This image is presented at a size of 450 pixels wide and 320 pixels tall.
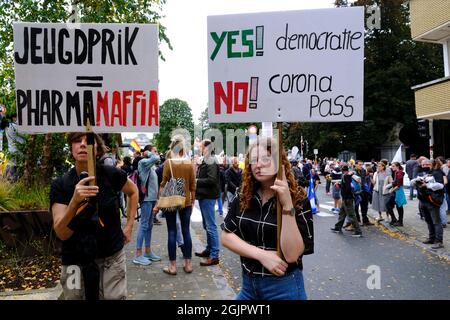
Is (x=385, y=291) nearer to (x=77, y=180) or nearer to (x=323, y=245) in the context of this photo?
(x=323, y=245)

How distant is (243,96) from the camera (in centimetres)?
307

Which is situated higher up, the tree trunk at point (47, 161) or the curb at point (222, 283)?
the tree trunk at point (47, 161)

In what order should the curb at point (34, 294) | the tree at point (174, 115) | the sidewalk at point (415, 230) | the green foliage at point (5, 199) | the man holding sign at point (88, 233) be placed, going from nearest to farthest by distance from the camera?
the man holding sign at point (88, 233) → the curb at point (34, 294) → the green foliage at point (5, 199) → the sidewalk at point (415, 230) → the tree at point (174, 115)

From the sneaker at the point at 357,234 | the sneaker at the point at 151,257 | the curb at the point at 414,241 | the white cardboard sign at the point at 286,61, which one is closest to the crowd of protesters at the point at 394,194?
the sneaker at the point at 357,234

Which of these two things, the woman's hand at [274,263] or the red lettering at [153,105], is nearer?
the woman's hand at [274,263]

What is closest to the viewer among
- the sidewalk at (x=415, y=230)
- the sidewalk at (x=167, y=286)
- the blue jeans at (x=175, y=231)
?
the sidewalk at (x=167, y=286)

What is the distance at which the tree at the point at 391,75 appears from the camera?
3675 centimetres

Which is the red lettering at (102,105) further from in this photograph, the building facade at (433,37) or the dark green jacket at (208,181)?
the building facade at (433,37)

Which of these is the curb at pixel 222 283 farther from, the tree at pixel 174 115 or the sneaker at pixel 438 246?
the tree at pixel 174 115

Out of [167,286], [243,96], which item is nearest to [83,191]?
[243,96]

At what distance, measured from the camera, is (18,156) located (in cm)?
820

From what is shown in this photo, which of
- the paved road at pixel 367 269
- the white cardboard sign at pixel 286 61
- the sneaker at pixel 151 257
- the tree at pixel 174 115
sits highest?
the tree at pixel 174 115

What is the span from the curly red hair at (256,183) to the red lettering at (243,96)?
0.39 metres

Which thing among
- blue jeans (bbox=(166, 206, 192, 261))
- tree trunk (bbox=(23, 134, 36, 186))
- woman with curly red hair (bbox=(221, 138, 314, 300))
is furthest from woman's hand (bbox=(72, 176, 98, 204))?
tree trunk (bbox=(23, 134, 36, 186))
